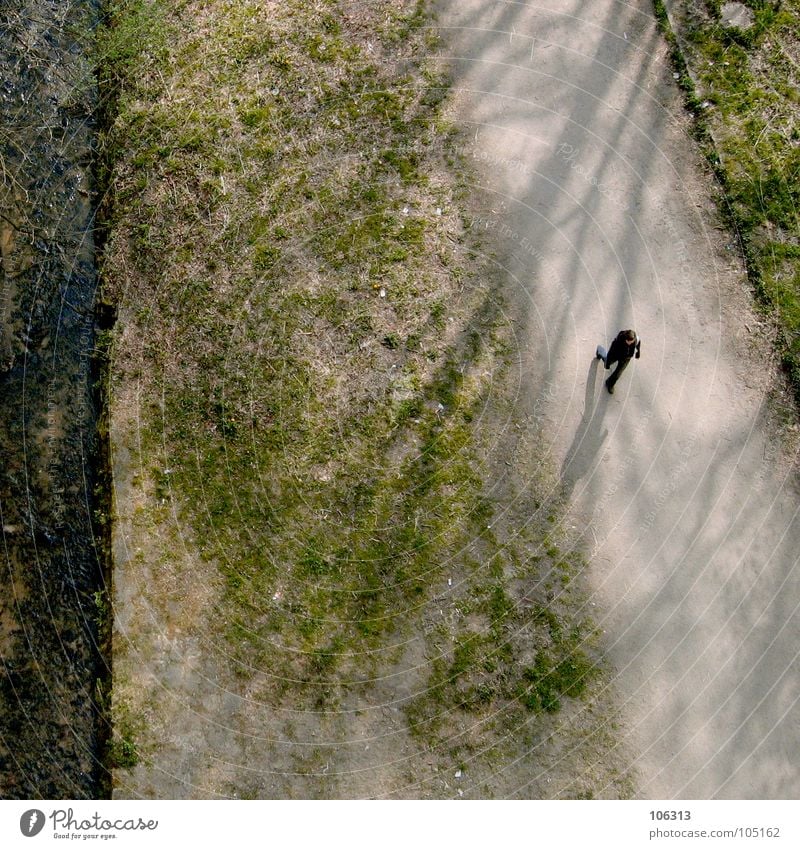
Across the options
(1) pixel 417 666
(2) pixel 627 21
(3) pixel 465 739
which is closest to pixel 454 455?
(1) pixel 417 666

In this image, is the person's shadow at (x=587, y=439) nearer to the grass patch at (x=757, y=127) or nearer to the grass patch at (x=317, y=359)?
the grass patch at (x=317, y=359)

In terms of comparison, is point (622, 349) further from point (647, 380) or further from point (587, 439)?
point (587, 439)

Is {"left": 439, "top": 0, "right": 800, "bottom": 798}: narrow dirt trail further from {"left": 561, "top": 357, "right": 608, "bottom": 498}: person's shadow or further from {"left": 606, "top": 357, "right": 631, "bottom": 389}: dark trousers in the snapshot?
{"left": 606, "top": 357, "right": 631, "bottom": 389}: dark trousers

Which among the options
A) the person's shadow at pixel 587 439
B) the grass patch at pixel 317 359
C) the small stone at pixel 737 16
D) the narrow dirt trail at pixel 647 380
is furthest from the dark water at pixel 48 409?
the small stone at pixel 737 16
